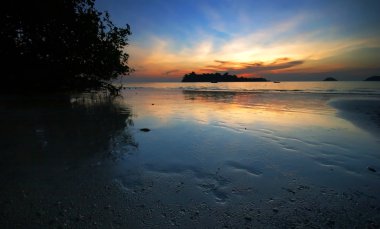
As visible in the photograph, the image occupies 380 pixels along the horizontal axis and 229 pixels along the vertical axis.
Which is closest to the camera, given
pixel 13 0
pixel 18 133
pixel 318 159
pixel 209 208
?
pixel 209 208

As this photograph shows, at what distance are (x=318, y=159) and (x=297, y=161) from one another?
57cm

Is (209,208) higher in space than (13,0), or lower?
lower

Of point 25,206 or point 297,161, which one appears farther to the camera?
point 297,161

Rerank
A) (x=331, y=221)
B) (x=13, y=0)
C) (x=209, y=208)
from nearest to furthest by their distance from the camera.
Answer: (x=331, y=221), (x=209, y=208), (x=13, y=0)

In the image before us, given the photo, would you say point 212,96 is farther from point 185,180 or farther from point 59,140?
point 185,180

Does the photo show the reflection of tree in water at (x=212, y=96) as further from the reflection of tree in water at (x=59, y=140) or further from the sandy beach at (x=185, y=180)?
the sandy beach at (x=185, y=180)

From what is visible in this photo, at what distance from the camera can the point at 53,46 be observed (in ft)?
51.9

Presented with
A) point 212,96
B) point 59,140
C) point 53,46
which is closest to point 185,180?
point 59,140

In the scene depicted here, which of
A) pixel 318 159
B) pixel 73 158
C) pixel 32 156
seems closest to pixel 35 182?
pixel 73 158

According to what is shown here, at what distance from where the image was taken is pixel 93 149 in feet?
16.4

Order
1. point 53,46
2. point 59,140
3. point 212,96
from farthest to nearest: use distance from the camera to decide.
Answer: point 212,96, point 53,46, point 59,140

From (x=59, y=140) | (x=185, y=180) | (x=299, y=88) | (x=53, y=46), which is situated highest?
(x=53, y=46)

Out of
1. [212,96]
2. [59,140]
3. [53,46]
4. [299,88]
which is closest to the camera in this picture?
[59,140]

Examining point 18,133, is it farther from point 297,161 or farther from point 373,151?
point 373,151
